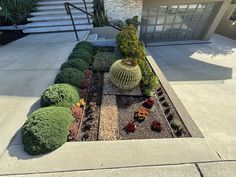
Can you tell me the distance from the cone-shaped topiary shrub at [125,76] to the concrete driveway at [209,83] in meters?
1.83

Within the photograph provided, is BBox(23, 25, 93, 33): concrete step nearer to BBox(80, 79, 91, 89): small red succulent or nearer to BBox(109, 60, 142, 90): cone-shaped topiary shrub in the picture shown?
BBox(80, 79, 91, 89): small red succulent

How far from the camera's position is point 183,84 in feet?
21.0

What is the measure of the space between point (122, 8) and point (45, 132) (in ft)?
22.0

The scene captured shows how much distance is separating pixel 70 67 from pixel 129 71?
1.58 m

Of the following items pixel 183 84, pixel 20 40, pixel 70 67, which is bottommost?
pixel 183 84

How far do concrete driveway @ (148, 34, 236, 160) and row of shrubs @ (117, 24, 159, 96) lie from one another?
144 centimetres

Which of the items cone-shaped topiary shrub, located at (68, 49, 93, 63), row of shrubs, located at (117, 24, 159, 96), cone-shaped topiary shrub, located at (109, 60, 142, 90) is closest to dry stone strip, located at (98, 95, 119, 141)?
cone-shaped topiary shrub, located at (109, 60, 142, 90)

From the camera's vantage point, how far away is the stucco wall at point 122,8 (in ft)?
24.8

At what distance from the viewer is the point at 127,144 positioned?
2984 mm

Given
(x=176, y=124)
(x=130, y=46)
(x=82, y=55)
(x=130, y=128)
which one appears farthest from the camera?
(x=130, y=46)

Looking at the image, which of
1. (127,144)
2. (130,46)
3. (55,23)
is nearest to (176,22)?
(130,46)

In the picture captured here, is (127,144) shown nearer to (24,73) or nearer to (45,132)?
(45,132)

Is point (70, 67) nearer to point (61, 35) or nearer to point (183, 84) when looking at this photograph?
point (61, 35)

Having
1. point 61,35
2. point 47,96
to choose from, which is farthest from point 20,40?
point 47,96
